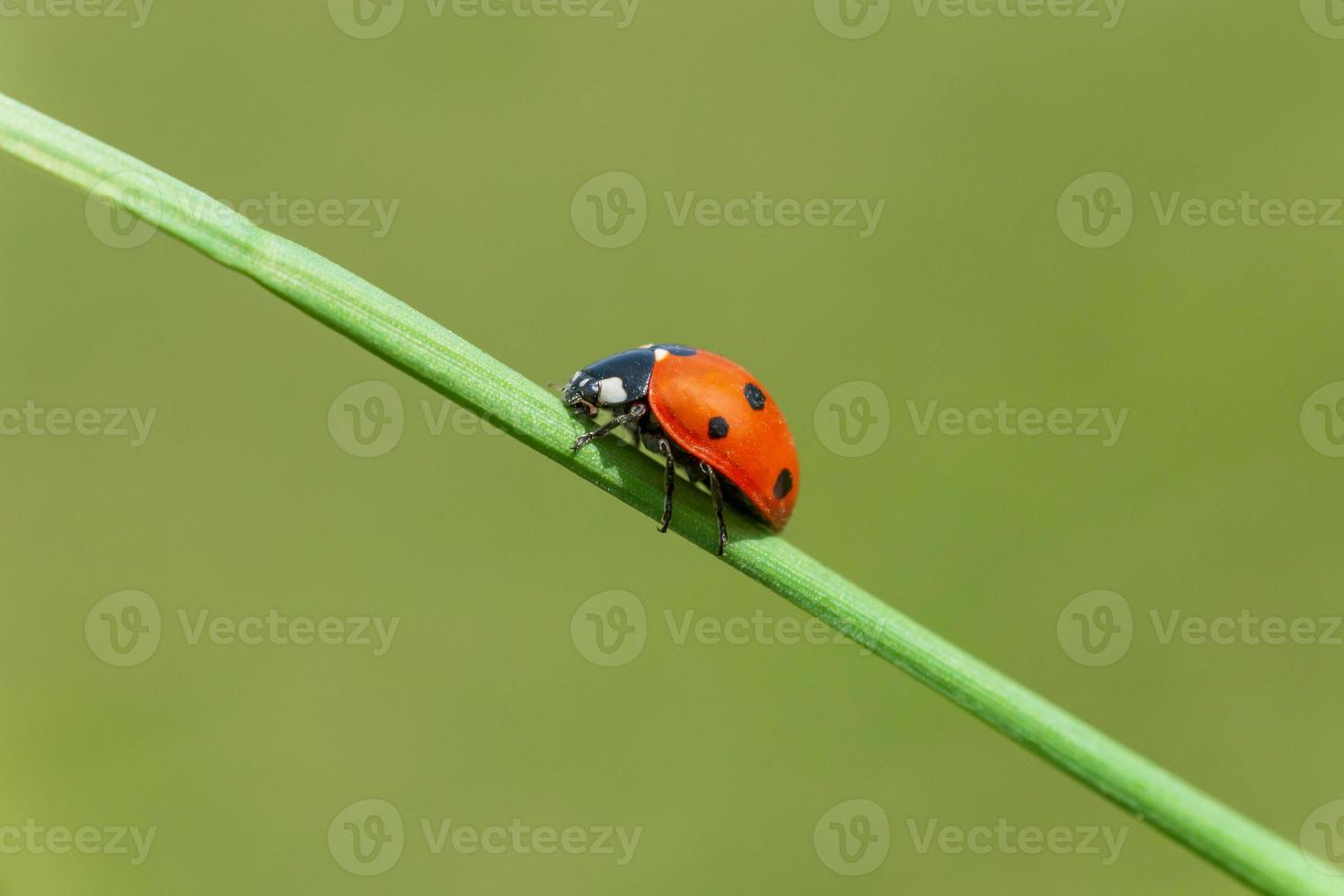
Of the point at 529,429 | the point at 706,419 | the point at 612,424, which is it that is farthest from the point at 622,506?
the point at 529,429

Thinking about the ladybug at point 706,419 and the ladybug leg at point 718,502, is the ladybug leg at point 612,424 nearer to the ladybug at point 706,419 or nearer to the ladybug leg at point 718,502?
the ladybug at point 706,419

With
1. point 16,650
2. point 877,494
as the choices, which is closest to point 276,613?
point 16,650

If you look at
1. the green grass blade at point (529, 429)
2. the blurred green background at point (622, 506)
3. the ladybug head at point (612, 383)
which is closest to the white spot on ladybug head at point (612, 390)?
the ladybug head at point (612, 383)

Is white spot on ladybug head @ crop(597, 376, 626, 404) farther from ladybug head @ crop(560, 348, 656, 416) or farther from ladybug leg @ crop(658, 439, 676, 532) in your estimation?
ladybug leg @ crop(658, 439, 676, 532)

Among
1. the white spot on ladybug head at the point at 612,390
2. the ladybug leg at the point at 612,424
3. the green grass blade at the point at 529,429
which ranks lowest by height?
the green grass blade at the point at 529,429

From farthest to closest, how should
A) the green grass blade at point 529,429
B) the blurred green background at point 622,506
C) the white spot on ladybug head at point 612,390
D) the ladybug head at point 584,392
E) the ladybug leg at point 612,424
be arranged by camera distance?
the blurred green background at point 622,506 → the white spot on ladybug head at point 612,390 → the ladybug head at point 584,392 → the ladybug leg at point 612,424 → the green grass blade at point 529,429

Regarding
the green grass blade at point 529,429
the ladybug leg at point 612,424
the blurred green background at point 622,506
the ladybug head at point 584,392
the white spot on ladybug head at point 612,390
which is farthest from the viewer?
the blurred green background at point 622,506

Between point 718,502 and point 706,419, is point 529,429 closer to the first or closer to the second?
point 718,502
